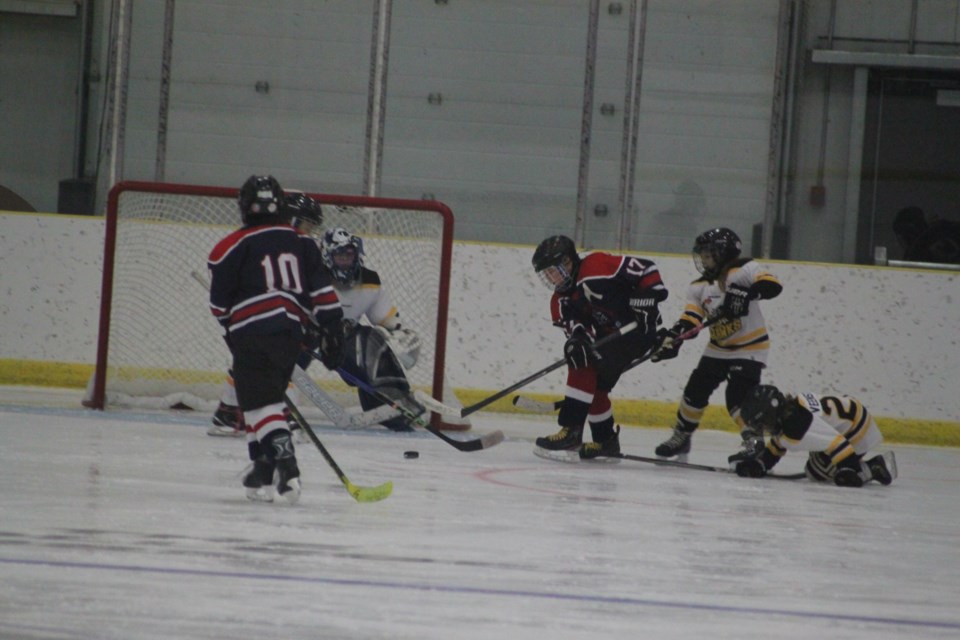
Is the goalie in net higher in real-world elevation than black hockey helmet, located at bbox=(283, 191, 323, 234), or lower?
lower

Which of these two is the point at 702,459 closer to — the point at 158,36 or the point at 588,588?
the point at 588,588

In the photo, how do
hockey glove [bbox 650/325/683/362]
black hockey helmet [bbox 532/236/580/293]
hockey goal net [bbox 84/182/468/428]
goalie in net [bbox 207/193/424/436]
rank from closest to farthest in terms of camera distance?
1. black hockey helmet [bbox 532/236/580/293]
2. hockey glove [bbox 650/325/683/362]
3. goalie in net [bbox 207/193/424/436]
4. hockey goal net [bbox 84/182/468/428]

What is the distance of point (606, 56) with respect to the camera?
718cm

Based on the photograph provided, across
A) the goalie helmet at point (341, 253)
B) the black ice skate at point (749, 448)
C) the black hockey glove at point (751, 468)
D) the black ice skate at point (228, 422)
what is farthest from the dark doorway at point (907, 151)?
the black ice skate at point (228, 422)

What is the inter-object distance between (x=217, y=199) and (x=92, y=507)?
10.9ft

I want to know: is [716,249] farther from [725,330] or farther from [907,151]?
[907,151]

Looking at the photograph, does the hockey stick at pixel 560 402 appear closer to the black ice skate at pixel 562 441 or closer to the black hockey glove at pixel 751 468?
the black ice skate at pixel 562 441

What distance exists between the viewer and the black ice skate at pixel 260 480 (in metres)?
3.50

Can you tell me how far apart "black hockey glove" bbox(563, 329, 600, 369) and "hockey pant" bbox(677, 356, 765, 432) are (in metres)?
0.54

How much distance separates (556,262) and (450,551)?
2131 millimetres

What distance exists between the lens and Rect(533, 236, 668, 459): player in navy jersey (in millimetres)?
4895

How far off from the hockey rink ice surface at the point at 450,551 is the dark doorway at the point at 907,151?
9.02 feet

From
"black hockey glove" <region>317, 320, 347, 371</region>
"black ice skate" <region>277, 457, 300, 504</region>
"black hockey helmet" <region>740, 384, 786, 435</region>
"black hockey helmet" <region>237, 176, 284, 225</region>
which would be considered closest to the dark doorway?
"black hockey helmet" <region>740, 384, 786, 435</region>

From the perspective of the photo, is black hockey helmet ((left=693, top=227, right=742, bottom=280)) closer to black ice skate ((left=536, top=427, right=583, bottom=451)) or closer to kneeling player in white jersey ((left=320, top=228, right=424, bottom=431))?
black ice skate ((left=536, top=427, right=583, bottom=451))
